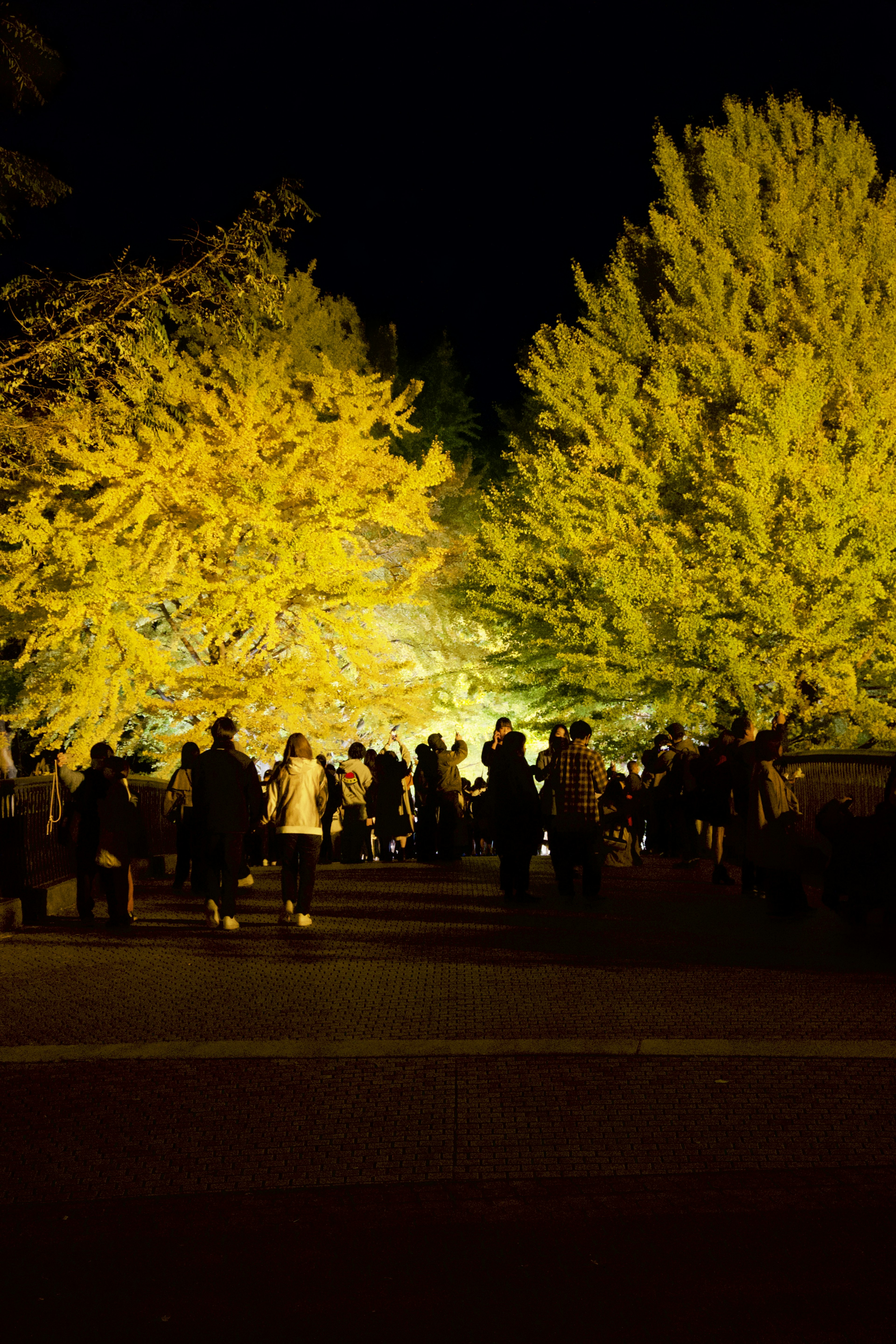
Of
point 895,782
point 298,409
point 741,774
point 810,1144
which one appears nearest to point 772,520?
point 298,409

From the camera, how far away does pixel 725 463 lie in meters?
22.8

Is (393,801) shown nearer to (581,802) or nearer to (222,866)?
(581,802)

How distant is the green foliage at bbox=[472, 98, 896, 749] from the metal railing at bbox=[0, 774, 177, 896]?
11575 millimetres

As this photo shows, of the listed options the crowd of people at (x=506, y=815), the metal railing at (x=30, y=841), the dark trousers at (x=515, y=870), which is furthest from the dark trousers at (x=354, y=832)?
the dark trousers at (x=515, y=870)

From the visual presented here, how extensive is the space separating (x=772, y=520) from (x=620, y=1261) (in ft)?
62.3

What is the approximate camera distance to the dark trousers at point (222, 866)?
11.0 m

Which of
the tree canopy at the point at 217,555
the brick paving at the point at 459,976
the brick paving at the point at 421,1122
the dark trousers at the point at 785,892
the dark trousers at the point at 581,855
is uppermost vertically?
the tree canopy at the point at 217,555

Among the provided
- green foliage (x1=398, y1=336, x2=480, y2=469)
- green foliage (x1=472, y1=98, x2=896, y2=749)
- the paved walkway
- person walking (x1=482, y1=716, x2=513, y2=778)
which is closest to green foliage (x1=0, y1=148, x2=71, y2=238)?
person walking (x1=482, y1=716, x2=513, y2=778)

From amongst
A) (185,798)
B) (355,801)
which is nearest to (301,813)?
(185,798)

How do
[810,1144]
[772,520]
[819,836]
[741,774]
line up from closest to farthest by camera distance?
[810,1144], [819,836], [741,774], [772,520]

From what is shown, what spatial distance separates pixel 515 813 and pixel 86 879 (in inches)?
158

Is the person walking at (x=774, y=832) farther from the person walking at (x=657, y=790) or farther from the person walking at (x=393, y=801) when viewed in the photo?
the person walking at (x=393, y=801)

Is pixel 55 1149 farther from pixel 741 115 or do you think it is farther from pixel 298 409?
pixel 741 115

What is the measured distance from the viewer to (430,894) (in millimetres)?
13859
